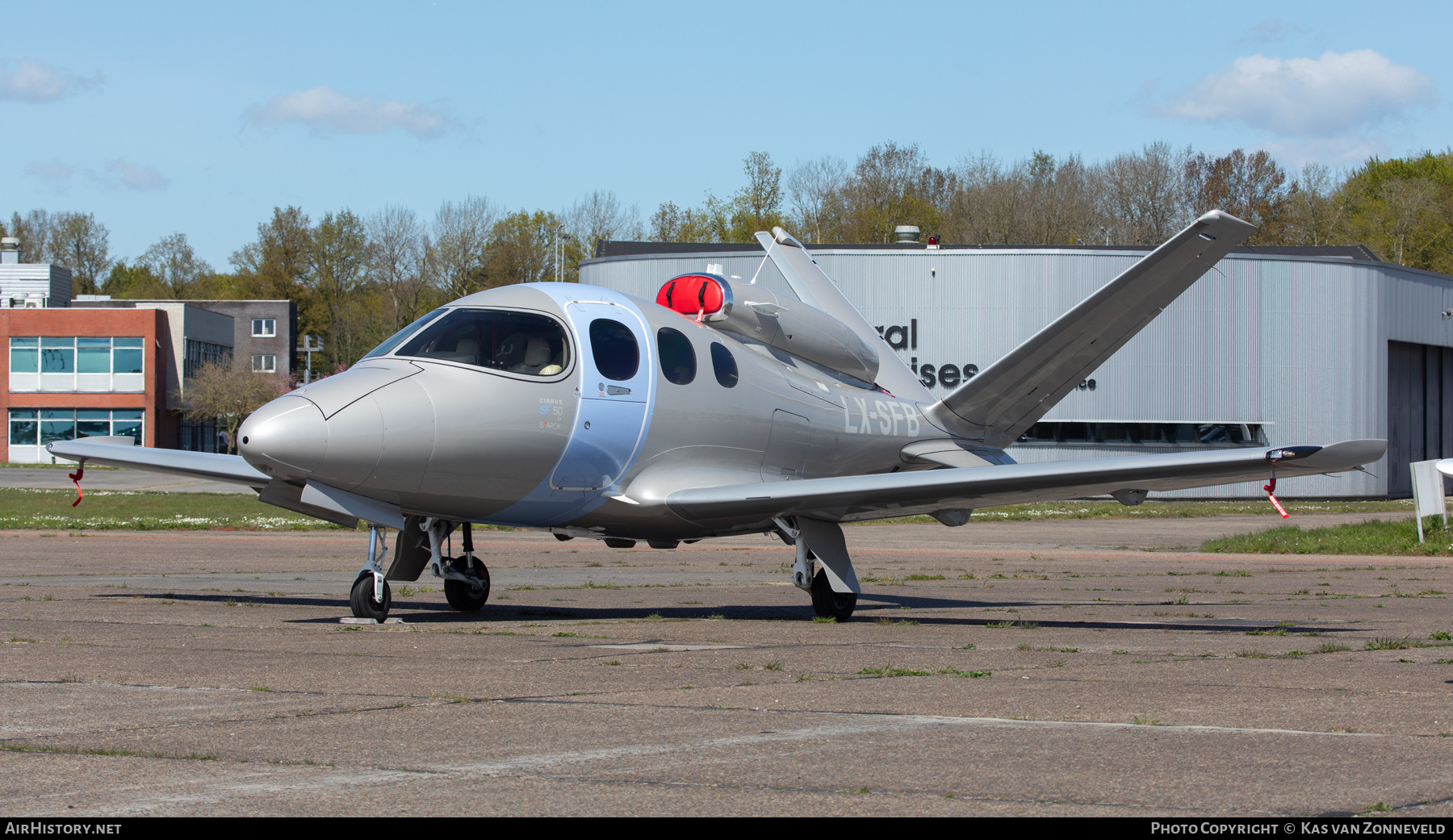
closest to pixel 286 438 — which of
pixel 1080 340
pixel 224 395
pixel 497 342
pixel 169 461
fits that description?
pixel 497 342

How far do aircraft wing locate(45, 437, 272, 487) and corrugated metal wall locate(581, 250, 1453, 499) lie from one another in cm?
3453

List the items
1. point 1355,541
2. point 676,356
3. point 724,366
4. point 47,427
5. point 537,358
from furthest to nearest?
point 47,427, point 1355,541, point 724,366, point 676,356, point 537,358

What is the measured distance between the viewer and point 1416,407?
186ft

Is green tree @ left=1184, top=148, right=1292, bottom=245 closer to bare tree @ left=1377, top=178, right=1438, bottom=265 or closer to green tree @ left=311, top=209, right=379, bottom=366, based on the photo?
bare tree @ left=1377, top=178, right=1438, bottom=265

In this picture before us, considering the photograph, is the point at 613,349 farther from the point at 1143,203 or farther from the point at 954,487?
the point at 1143,203

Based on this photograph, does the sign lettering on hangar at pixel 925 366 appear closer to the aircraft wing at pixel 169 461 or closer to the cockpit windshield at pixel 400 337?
the aircraft wing at pixel 169 461

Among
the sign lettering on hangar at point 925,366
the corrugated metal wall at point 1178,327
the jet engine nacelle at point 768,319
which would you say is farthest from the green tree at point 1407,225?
the jet engine nacelle at point 768,319

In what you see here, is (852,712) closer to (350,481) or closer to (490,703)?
(490,703)

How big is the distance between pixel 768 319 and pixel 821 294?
3.59m

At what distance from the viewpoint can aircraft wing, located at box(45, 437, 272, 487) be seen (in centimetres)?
1399

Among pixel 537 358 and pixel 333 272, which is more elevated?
pixel 333 272

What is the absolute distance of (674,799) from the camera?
486cm

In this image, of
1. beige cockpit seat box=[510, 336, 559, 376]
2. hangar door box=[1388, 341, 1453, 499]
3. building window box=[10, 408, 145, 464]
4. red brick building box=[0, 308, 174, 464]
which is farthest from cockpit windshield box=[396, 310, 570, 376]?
red brick building box=[0, 308, 174, 464]

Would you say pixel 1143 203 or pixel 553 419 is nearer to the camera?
pixel 553 419
